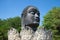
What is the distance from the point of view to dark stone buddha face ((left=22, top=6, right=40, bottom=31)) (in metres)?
7.46

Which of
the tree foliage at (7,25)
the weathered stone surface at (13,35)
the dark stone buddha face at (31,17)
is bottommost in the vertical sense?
the tree foliage at (7,25)

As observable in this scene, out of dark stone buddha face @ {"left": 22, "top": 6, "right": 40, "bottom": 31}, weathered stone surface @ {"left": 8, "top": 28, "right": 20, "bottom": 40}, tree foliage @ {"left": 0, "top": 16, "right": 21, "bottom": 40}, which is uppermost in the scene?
dark stone buddha face @ {"left": 22, "top": 6, "right": 40, "bottom": 31}

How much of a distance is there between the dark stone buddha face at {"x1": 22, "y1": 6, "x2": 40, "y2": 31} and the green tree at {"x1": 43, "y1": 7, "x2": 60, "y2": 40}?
1721 centimetres

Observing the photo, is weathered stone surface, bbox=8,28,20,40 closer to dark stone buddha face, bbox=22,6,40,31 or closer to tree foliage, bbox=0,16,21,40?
dark stone buddha face, bbox=22,6,40,31

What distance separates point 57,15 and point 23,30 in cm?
2033

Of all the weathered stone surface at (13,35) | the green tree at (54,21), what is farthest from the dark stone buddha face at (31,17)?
the green tree at (54,21)

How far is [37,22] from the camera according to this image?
24.5ft

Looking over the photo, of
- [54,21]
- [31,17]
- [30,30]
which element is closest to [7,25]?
[54,21]

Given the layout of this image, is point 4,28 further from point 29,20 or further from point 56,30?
point 29,20

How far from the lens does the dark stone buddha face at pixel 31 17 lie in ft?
24.5

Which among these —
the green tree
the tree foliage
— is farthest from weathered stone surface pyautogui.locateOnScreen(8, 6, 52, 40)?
the tree foliage

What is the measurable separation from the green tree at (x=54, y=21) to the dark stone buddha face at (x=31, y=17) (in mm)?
17215

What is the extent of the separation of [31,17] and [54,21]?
62.1 feet

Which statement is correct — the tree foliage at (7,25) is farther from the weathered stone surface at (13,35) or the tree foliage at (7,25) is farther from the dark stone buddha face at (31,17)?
the weathered stone surface at (13,35)
